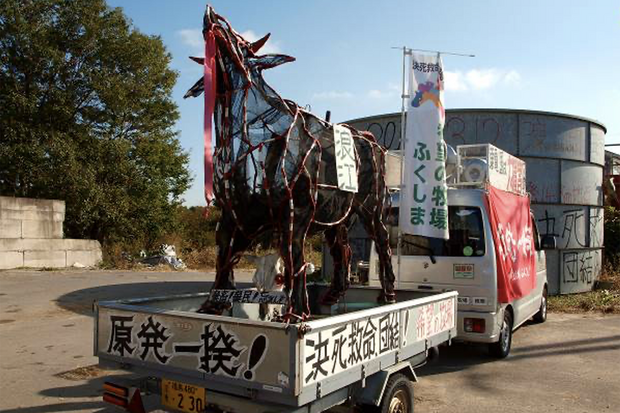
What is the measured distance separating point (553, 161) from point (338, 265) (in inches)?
365

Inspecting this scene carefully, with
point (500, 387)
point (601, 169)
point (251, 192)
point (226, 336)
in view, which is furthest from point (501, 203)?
point (601, 169)

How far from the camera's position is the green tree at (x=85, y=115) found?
17.3m

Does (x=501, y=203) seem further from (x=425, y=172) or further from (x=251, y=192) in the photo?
(x=251, y=192)

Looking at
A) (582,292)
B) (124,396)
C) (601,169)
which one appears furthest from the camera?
(601,169)

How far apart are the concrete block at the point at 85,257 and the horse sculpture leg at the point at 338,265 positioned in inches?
502

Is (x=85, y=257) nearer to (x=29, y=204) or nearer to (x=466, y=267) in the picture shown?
(x=29, y=204)

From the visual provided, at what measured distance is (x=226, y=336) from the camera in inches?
117

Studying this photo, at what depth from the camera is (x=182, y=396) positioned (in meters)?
3.15

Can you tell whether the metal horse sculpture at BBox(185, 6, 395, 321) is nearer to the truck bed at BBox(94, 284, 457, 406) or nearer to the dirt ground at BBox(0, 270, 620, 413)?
the truck bed at BBox(94, 284, 457, 406)

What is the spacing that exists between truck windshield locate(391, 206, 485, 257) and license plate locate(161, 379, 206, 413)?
12.2ft

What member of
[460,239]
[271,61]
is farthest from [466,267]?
[271,61]

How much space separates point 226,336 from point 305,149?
5.55 ft

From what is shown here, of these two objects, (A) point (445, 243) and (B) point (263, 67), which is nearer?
(B) point (263, 67)

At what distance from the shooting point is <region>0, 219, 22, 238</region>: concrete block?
14117mm
